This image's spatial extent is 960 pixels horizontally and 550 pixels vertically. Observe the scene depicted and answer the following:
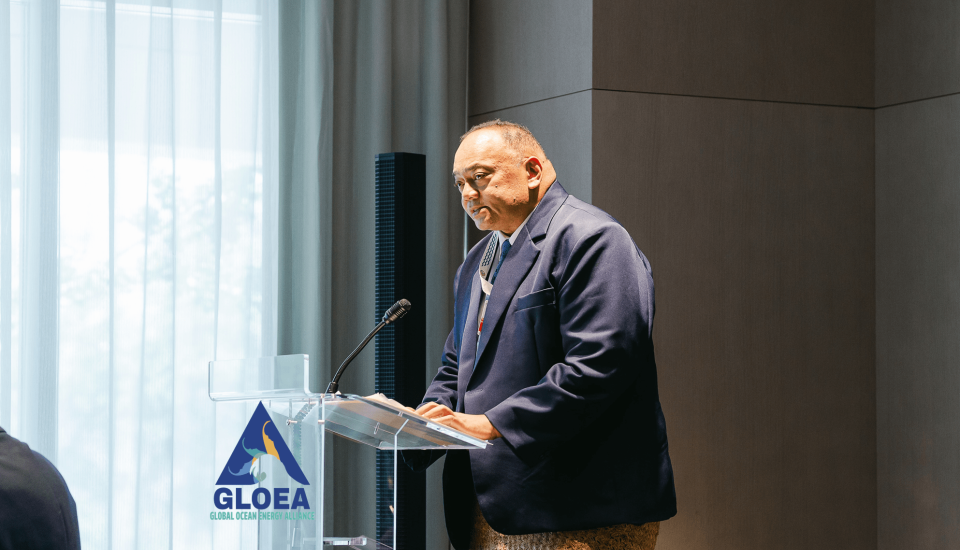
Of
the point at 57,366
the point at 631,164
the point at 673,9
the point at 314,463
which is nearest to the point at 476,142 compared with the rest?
the point at 314,463

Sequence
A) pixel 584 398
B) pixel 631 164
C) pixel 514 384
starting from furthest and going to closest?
pixel 631 164, pixel 514 384, pixel 584 398

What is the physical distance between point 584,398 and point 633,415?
161 mm

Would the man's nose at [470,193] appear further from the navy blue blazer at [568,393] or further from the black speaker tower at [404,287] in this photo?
the black speaker tower at [404,287]

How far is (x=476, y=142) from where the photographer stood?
86.2 inches

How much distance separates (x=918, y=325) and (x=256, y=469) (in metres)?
2.35

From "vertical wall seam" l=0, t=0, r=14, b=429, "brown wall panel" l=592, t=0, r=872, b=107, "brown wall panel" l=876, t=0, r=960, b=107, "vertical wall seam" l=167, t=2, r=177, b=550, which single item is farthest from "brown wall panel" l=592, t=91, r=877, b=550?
"vertical wall seam" l=0, t=0, r=14, b=429

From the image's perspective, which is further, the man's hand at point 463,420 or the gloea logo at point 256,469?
the man's hand at point 463,420

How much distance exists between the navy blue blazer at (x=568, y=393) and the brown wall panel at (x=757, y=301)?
3.38ft

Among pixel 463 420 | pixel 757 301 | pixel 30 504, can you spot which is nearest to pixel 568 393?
pixel 463 420

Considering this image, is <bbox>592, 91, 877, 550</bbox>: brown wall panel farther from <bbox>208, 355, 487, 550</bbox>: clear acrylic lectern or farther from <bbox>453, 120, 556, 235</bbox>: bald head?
<bbox>208, 355, 487, 550</bbox>: clear acrylic lectern

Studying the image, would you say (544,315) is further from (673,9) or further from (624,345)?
(673,9)

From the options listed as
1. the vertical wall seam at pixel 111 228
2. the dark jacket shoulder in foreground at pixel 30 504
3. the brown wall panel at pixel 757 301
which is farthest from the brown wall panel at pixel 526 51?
the dark jacket shoulder in foreground at pixel 30 504

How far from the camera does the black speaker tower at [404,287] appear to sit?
296 cm

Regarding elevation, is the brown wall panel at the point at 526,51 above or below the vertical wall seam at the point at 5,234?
above
